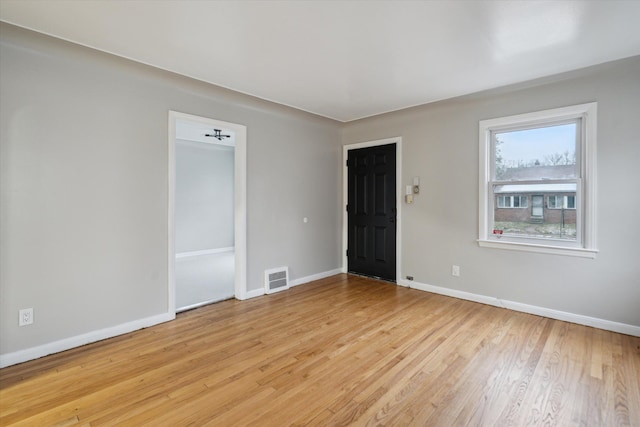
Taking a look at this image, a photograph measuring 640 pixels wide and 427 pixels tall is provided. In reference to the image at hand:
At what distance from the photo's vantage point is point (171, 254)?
337 cm

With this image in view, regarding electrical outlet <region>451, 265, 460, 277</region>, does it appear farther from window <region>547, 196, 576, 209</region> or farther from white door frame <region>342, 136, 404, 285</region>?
window <region>547, 196, 576, 209</region>

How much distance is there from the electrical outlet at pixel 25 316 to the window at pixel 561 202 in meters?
5.18

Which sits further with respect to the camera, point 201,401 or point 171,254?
point 171,254

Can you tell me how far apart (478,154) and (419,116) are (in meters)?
1.02

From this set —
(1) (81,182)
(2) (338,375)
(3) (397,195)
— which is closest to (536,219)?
(3) (397,195)

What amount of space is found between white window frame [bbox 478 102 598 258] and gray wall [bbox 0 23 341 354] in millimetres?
3102

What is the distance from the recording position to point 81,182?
2.79 m

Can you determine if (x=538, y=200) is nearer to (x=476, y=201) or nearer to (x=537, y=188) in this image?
(x=537, y=188)

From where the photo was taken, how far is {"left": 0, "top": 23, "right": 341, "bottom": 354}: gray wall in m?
2.47

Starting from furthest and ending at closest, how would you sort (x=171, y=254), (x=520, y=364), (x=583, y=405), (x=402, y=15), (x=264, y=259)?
(x=264, y=259), (x=171, y=254), (x=520, y=364), (x=402, y=15), (x=583, y=405)

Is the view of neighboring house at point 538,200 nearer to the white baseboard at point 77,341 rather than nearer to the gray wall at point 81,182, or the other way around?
the gray wall at point 81,182

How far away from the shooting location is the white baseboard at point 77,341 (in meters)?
2.47

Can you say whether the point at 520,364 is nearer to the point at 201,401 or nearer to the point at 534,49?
the point at 201,401

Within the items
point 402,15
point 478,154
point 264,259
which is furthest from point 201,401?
point 478,154
